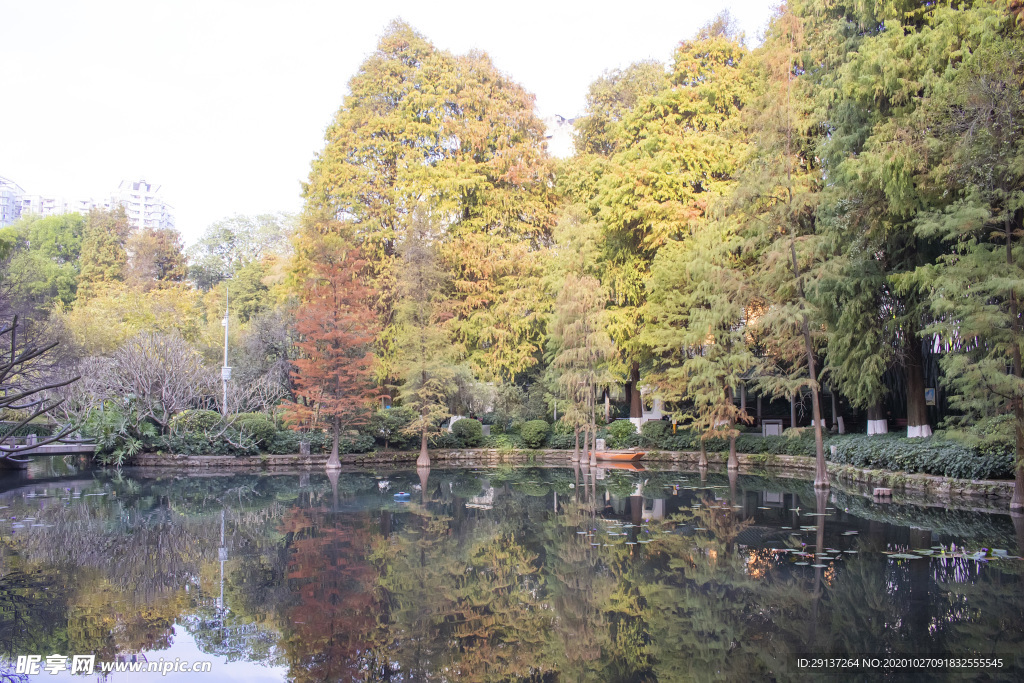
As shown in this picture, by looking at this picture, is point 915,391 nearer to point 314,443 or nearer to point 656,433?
point 656,433

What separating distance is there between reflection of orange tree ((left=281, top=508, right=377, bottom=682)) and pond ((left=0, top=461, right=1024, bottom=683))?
Result: 27 mm

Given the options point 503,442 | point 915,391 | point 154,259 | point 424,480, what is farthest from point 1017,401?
point 154,259

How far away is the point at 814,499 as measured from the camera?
45.8 feet

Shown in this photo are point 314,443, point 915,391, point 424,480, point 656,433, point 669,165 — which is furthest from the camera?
point 656,433

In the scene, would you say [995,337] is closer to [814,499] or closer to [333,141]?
[814,499]

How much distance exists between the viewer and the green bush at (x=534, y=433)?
25.3 m

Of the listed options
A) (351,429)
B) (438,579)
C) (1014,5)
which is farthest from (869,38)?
(351,429)

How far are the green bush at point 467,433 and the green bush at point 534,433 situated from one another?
1604 millimetres

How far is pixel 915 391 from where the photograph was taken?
679 inches

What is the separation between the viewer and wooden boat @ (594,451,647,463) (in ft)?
75.9

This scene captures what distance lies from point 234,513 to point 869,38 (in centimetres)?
1570

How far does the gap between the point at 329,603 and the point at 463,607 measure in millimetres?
1346

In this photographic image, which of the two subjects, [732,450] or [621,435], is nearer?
[732,450]

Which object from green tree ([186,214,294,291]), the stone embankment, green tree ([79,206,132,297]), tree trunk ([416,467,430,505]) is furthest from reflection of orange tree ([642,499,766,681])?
green tree ([186,214,294,291])
